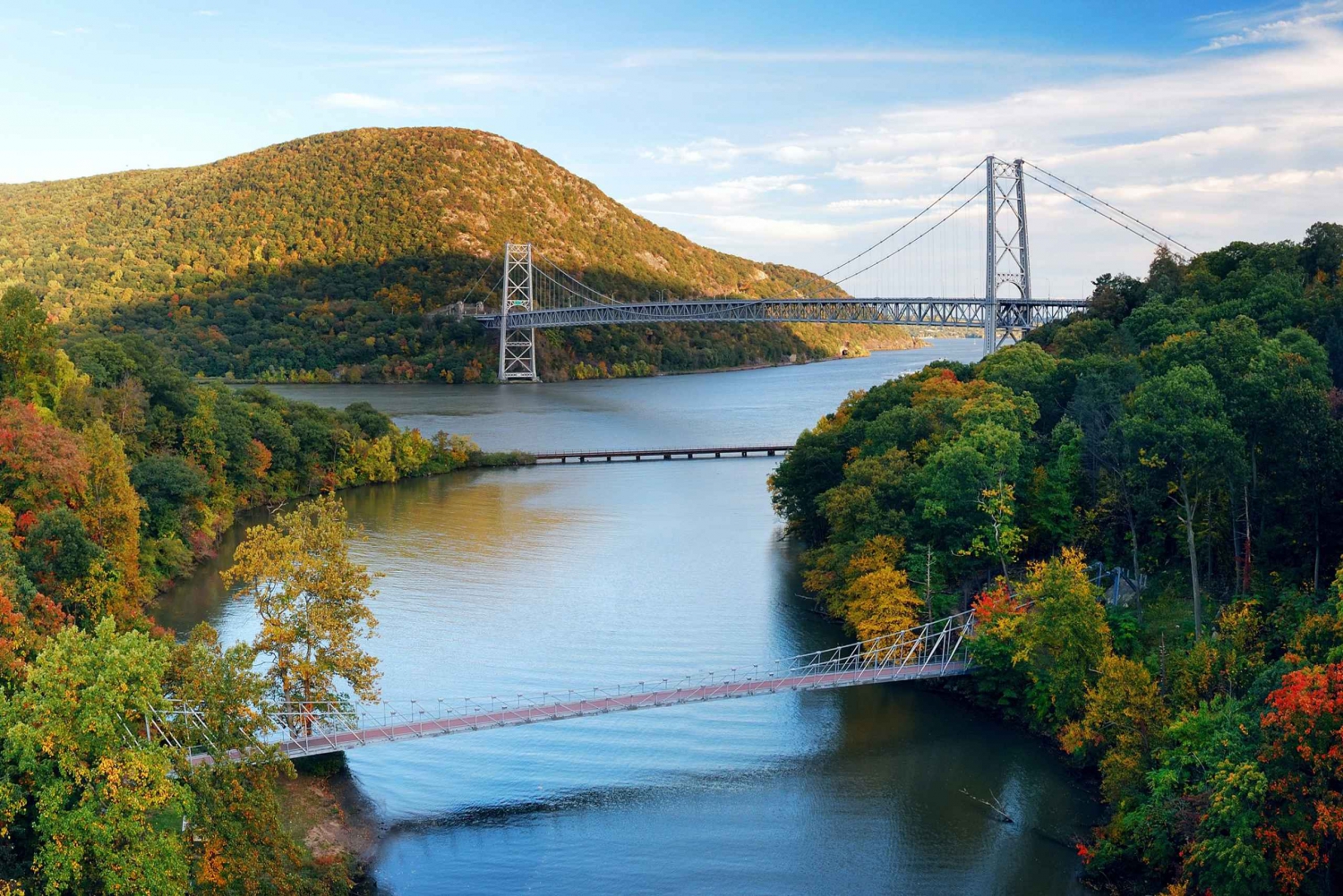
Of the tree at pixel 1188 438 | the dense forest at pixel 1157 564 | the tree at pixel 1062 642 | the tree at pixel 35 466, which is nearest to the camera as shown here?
the dense forest at pixel 1157 564

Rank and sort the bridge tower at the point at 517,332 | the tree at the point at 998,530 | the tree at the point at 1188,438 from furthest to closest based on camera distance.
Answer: the bridge tower at the point at 517,332 → the tree at the point at 998,530 → the tree at the point at 1188,438

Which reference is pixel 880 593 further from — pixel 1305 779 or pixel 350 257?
pixel 350 257

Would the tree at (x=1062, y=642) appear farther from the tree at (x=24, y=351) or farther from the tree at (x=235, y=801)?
the tree at (x=24, y=351)

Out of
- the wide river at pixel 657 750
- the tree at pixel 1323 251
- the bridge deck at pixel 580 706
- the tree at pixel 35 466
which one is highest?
the tree at pixel 1323 251

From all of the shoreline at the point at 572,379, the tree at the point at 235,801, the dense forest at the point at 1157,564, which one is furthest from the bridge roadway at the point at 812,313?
the tree at the point at 235,801

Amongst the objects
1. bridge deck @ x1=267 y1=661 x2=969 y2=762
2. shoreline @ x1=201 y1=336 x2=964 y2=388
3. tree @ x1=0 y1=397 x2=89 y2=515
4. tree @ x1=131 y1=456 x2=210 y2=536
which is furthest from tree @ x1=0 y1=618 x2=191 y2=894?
shoreline @ x1=201 y1=336 x2=964 y2=388

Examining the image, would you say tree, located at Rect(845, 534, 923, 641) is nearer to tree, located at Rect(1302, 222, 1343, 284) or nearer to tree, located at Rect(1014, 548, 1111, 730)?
tree, located at Rect(1014, 548, 1111, 730)

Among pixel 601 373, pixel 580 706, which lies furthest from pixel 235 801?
pixel 601 373
